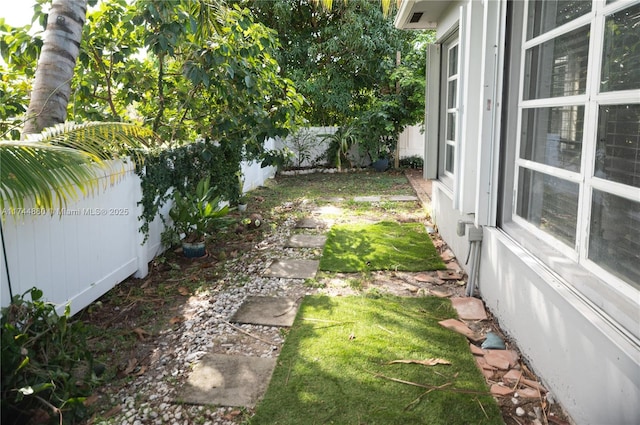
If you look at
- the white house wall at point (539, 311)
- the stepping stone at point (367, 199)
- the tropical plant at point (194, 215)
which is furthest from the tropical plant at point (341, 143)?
the white house wall at point (539, 311)

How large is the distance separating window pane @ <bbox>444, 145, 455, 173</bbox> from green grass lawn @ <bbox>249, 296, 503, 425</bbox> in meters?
2.35

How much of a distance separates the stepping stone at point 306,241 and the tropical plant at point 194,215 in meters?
0.78

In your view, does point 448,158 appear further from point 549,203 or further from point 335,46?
point 335,46

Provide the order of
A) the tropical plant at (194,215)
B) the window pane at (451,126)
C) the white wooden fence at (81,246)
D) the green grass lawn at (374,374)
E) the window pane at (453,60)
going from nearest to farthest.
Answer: the green grass lawn at (374,374), the white wooden fence at (81,246), the tropical plant at (194,215), the window pane at (453,60), the window pane at (451,126)

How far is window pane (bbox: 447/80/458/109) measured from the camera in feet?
17.1

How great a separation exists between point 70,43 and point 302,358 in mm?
3039

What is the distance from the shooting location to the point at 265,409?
7.55 ft

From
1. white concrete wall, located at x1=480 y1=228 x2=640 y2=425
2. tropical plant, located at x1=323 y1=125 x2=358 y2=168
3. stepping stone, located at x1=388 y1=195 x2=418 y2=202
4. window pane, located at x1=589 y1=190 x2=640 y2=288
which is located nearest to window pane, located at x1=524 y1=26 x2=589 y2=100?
window pane, located at x1=589 y1=190 x2=640 y2=288

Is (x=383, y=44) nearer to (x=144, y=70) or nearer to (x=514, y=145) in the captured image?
(x=144, y=70)

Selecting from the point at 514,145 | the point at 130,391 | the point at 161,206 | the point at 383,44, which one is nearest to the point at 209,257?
the point at 161,206

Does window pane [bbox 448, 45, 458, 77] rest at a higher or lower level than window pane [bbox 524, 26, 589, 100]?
higher

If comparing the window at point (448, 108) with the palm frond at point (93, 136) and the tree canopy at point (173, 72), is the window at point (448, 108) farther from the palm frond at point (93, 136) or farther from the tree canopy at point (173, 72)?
the palm frond at point (93, 136)

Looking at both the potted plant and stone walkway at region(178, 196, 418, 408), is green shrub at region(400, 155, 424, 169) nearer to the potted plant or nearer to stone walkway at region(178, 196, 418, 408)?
the potted plant

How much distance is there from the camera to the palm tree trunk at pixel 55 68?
3652mm
